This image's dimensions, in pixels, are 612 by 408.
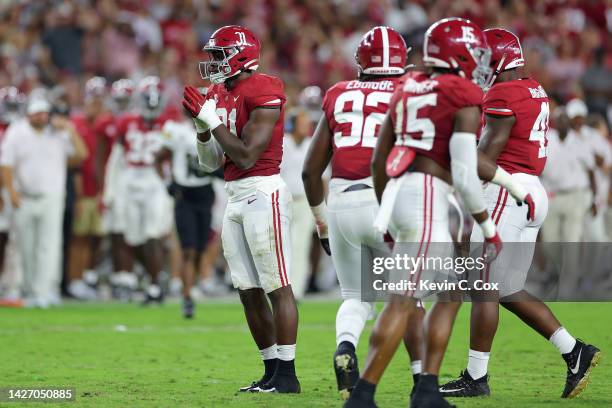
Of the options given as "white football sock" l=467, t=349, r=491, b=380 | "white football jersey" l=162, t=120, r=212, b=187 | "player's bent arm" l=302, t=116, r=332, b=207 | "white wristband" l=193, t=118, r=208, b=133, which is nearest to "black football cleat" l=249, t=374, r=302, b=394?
"white football sock" l=467, t=349, r=491, b=380

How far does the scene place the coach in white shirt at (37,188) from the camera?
13.6 m

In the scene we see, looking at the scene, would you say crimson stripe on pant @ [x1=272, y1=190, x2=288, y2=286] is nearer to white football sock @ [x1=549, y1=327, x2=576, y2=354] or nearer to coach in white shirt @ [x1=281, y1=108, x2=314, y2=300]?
white football sock @ [x1=549, y1=327, x2=576, y2=354]

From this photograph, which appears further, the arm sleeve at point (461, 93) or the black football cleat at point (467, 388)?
the black football cleat at point (467, 388)

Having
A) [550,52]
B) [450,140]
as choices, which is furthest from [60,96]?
[450,140]

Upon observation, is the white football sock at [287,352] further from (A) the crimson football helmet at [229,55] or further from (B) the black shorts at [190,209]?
(B) the black shorts at [190,209]

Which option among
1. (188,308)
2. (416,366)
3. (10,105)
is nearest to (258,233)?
(416,366)

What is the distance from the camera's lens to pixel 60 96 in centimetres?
1577

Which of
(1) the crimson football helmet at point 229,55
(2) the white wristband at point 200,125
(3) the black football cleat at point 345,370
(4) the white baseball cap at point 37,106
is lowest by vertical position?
(3) the black football cleat at point 345,370

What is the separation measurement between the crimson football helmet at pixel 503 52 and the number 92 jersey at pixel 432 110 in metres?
1.28

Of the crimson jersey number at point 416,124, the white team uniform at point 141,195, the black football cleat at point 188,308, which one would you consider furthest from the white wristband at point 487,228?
the white team uniform at point 141,195

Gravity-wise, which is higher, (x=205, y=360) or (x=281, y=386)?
(x=281, y=386)

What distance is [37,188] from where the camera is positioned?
13.7 metres

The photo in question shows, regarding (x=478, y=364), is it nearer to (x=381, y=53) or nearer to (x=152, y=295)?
(x=381, y=53)

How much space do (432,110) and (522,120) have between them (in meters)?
A: 1.38
